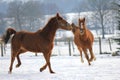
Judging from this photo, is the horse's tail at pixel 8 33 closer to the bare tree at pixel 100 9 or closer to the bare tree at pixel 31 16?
the bare tree at pixel 100 9

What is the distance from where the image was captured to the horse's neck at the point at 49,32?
39.4 feet

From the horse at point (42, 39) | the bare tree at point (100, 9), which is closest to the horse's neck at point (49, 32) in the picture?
the horse at point (42, 39)

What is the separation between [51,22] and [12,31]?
1.43m

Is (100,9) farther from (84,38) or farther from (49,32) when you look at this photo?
(49,32)

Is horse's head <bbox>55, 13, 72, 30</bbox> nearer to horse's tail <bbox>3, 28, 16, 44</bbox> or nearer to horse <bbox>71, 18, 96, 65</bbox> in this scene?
horse's tail <bbox>3, 28, 16, 44</bbox>

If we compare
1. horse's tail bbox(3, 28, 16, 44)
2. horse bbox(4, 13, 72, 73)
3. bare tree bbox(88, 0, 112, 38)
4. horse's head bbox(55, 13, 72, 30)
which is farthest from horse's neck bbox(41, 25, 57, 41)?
bare tree bbox(88, 0, 112, 38)

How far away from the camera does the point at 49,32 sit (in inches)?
476

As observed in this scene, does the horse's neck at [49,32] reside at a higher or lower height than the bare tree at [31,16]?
lower

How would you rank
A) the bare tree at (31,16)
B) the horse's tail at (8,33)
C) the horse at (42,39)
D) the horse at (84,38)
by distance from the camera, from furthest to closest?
the bare tree at (31,16)
the horse at (84,38)
the horse's tail at (8,33)
the horse at (42,39)

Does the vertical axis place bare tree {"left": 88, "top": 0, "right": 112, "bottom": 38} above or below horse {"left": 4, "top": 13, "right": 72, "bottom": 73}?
above

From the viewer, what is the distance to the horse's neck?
472 inches

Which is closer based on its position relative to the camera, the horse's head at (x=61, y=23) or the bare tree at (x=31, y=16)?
the horse's head at (x=61, y=23)

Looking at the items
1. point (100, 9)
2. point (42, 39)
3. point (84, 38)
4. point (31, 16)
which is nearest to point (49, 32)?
point (42, 39)

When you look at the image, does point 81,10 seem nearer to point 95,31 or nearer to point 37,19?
point 95,31
